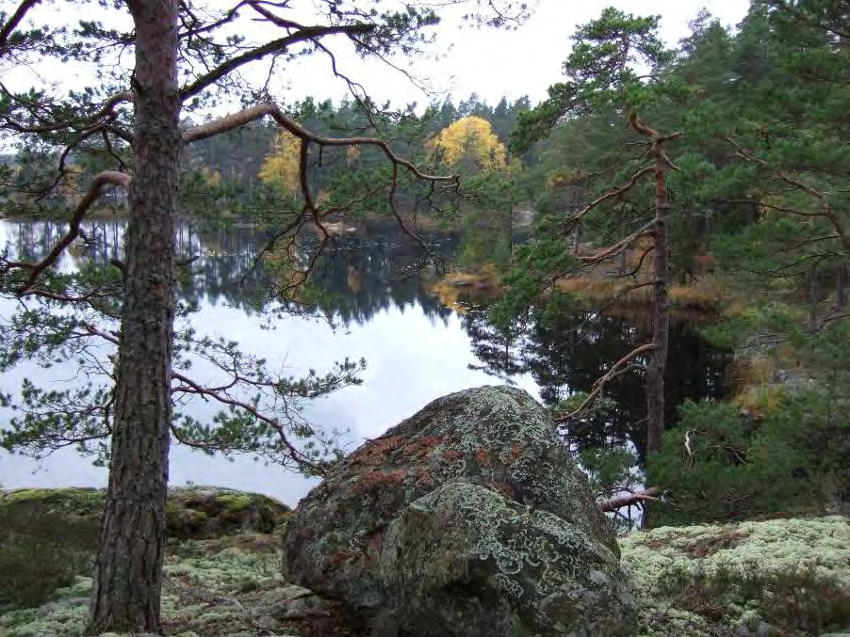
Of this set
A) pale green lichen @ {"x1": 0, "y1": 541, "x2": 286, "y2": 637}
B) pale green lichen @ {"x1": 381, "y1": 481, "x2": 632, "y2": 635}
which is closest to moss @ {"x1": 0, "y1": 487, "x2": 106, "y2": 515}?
pale green lichen @ {"x1": 0, "y1": 541, "x2": 286, "y2": 637}

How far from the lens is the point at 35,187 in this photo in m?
7.16

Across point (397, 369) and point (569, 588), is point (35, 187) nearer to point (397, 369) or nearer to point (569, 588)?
point (569, 588)

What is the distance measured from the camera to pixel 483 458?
14.9ft

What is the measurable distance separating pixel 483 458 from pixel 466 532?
1.07 metres

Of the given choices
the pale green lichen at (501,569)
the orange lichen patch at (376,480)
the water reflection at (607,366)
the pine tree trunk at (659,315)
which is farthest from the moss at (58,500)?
the water reflection at (607,366)

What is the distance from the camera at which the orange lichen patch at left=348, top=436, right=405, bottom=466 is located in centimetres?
498

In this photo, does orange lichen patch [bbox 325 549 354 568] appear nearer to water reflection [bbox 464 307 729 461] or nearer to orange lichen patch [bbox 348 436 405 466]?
orange lichen patch [bbox 348 436 405 466]

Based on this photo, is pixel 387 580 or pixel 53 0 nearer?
pixel 387 580

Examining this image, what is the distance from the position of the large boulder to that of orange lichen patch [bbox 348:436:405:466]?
11 mm

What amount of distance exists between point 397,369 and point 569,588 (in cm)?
2290

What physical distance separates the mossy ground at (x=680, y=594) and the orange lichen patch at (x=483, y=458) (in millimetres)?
1243

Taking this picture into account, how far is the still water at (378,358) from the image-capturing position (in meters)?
15.4

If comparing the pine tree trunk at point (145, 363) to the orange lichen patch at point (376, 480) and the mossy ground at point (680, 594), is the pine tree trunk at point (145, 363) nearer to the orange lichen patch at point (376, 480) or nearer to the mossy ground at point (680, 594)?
the mossy ground at point (680, 594)

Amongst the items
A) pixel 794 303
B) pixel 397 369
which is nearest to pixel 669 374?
pixel 794 303
